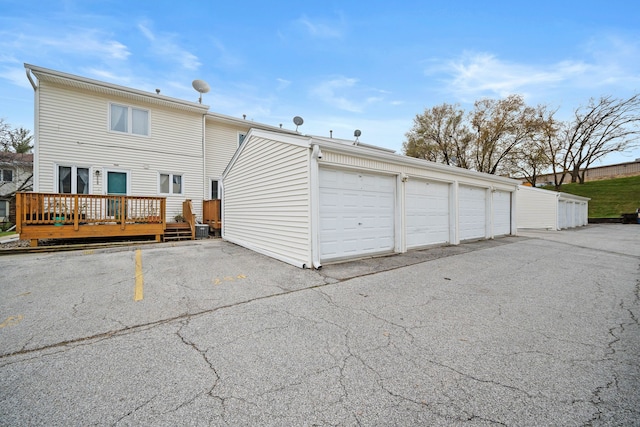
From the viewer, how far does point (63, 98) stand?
382 inches

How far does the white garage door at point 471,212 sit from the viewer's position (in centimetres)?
952

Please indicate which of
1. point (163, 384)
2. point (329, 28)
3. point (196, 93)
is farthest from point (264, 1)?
point (163, 384)

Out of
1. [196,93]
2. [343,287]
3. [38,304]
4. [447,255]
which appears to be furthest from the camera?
[196,93]

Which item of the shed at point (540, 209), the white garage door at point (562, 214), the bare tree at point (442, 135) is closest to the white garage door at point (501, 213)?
the shed at point (540, 209)

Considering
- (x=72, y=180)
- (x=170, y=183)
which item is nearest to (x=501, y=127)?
(x=170, y=183)

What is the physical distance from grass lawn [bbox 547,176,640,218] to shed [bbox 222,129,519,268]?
23.4 meters

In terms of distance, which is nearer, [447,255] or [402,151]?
[447,255]

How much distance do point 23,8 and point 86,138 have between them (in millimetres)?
3994

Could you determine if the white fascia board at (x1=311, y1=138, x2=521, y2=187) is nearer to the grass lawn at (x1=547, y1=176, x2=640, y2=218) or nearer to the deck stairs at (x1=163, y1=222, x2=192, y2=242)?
the deck stairs at (x1=163, y1=222, x2=192, y2=242)

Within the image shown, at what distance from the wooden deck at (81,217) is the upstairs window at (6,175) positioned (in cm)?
2083

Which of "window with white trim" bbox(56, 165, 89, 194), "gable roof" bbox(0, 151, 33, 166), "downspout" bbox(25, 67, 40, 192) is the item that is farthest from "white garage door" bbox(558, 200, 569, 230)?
"gable roof" bbox(0, 151, 33, 166)

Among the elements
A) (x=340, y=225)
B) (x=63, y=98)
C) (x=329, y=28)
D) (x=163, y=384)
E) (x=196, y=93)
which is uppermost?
(x=329, y=28)

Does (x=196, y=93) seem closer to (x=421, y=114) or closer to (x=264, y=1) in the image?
(x=264, y=1)

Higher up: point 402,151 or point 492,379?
point 402,151
